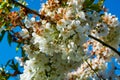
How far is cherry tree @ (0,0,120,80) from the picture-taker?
6504 mm

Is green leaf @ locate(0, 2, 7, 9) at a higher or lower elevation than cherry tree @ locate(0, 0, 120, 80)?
higher

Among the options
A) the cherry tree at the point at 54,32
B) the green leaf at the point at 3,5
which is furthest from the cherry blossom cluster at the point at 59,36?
the green leaf at the point at 3,5

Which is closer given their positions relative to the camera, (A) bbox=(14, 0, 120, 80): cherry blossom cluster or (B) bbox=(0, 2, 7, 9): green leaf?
(A) bbox=(14, 0, 120, 80): cherry blossom cluster

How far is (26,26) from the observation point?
6992mm

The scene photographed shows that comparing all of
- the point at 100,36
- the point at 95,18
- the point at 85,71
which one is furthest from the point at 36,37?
the point at 85,71

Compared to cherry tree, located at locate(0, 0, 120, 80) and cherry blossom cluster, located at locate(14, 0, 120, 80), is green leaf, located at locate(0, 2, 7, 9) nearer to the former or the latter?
cherry tree, located at locate(0, 0, 120, 80)

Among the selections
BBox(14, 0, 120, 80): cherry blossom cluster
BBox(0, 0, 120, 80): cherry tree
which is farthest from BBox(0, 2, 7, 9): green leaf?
BBox(14, 0, 120, 80): cherry blossom cluster

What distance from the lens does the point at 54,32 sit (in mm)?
6652

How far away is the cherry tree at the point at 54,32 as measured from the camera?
6.50m

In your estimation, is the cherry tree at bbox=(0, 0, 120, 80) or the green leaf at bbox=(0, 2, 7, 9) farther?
the green leaf at bbox=(0, 2, 7, 9)

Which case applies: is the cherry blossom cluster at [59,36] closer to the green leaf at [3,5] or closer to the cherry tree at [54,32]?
the cherry tree at [54,32]

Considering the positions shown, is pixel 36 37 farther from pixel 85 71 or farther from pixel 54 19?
pixel 85 71

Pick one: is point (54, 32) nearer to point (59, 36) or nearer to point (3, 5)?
point (59, 36)

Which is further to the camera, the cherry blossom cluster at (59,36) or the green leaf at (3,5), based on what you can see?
the green leaf at (3,5)
